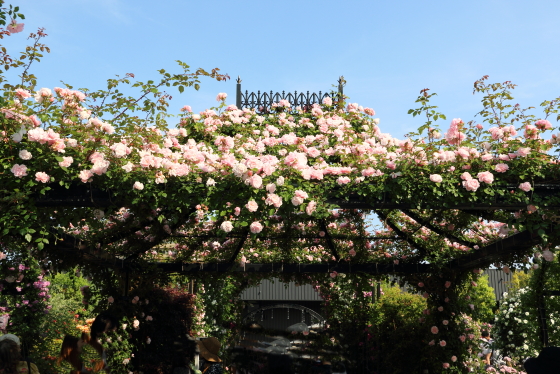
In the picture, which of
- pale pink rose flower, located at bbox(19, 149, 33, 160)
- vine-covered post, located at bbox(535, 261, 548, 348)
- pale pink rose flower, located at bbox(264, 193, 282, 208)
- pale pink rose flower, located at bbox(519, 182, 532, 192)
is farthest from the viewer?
vine-covered post, located at bbox(535, 261, 548, 348)

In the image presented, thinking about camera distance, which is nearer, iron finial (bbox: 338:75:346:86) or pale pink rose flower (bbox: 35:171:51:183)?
pale pink rose flower (bbox: 35:171:51:183)

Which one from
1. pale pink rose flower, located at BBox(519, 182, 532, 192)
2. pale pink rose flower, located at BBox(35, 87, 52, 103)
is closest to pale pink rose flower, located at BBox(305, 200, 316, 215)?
pale pink rose flower, located at BBox(519, 182, 532, 192)

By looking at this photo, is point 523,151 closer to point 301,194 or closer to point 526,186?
point 526,186

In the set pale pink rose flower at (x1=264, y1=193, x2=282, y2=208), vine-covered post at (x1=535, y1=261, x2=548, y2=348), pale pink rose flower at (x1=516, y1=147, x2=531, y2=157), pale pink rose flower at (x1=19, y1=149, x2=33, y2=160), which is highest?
pale pink rose flower at (x1=516, y1=147, x2=531, y2=157)

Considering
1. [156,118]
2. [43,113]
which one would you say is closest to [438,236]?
[156,118]

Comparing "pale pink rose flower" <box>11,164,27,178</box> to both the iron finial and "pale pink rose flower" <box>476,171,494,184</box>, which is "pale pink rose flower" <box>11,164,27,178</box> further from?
the iron finial

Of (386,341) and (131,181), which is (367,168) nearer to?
(131,181)

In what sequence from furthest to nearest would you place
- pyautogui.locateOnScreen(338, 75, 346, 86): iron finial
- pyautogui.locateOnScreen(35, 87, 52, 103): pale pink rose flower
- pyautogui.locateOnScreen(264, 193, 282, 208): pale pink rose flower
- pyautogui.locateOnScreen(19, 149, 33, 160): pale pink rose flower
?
pyautogui.locateOnScreen(338, 75, 346, 86): iron finial < pyautogui.locateOnScreen(35, 87, 52, 103): pale pink rose flower < pyautogui.locateOnScreen(264, 193, 282, 208): pale pink rose flower < pyautogui.locateOnScreen(19, 149, 33, 160): pale pink rose flower

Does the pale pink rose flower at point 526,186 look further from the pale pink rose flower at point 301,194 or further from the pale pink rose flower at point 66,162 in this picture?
the pale pink rose flower at point 66,162

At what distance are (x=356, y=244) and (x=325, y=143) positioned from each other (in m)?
2.02

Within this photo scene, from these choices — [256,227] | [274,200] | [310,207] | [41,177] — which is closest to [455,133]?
[310,207]

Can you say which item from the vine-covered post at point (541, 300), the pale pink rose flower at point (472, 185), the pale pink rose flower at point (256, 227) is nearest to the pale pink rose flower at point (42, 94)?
the pale pink rose flower at point (256, 227)

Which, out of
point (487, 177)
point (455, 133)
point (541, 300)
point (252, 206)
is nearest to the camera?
→ point (252, 206)

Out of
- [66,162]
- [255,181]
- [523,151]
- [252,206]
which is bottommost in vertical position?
[252,206]
